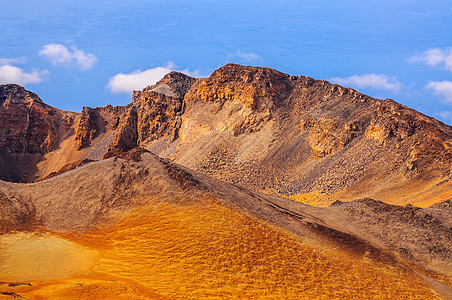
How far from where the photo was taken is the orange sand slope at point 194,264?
16250 millimetres

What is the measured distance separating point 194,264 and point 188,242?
1.69 metres

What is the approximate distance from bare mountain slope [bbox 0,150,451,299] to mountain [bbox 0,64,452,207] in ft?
52.7

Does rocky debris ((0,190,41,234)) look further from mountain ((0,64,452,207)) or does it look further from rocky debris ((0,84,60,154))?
rocky debris ((0,84,60,154))

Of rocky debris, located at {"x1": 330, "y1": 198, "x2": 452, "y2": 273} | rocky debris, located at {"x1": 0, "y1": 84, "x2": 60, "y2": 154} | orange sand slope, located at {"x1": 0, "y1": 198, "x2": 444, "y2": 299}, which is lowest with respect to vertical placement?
orange sand slope, located at {"x1": 0, "y1": 198, "x2": 444, "y2": 299}

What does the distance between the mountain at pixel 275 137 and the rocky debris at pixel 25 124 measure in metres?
0.28

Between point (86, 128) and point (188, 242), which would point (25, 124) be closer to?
point (86, 128)

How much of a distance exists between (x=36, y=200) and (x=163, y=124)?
54.9 m

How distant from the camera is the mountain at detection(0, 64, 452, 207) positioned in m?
44.6

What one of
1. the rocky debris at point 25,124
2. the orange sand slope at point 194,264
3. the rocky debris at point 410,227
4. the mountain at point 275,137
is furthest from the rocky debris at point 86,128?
the orange sand slope at point 194,264

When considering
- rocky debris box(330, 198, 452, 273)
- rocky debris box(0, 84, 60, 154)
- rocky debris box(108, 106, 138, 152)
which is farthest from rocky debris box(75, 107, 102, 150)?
rocky debris box(330, 198, 452, 273)

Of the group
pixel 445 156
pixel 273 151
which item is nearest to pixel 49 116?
pixel 273 151

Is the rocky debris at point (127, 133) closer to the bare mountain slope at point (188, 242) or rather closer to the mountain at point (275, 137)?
the mountain at point (275, 137)

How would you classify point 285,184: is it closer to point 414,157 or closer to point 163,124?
point 414,157

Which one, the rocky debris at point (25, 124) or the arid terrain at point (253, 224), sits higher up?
the rocky debris at point (25, 124)
